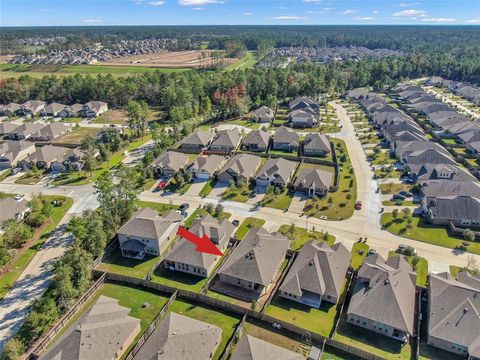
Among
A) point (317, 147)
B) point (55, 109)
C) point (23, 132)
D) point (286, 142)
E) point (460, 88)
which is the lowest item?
point (317, 147)

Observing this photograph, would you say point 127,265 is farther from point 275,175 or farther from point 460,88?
point 460,88

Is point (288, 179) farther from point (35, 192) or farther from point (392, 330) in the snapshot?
point (35, 192)

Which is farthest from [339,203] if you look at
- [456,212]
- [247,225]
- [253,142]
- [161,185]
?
[161,185]

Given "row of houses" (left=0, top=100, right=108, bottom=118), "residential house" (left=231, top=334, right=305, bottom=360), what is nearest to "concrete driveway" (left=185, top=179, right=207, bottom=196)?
"residential house" (left=231, top=334, right=305, bottom=360)

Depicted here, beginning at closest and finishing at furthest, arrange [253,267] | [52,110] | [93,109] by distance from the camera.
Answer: [253,267] < [93,109] < [52,110]

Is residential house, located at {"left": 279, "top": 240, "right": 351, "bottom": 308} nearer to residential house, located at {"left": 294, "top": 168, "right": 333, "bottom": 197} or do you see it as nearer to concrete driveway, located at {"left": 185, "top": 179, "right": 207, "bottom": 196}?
residential house, located at {"left": 294, "top": 168, "right": 333, "bottom": 197}

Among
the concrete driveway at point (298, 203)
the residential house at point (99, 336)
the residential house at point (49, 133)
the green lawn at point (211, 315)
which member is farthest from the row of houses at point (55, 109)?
the green lawn at point (211, 315)
